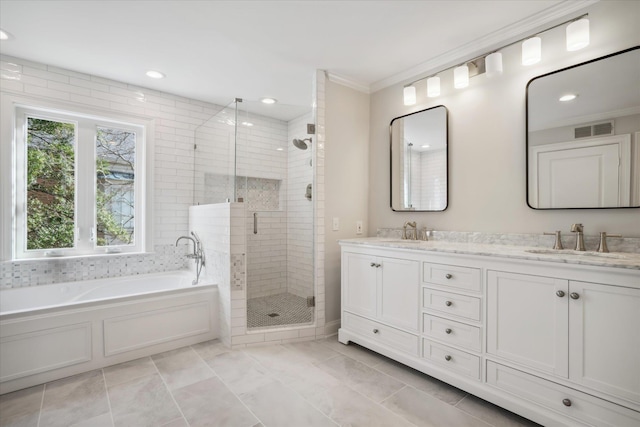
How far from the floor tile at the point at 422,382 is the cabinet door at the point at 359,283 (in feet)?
1.31

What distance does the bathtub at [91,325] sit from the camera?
6.88ft

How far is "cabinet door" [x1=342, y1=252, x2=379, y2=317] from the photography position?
2.55 m

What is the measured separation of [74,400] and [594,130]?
3.68 meters

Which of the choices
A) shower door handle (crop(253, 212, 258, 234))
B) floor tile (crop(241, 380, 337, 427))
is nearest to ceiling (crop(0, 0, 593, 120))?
shower door handle (crop(253, 212, 258, 234))

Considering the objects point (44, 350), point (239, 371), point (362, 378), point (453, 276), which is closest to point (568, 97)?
point (453, 276)

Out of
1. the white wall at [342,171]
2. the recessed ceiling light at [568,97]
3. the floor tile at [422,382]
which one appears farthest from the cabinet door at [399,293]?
the recessed ceiling light at [568,97]

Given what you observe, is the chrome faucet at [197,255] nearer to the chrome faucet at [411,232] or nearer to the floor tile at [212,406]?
the floor tile at [212,406]

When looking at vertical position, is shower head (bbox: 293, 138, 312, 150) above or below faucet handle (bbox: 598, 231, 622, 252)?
above

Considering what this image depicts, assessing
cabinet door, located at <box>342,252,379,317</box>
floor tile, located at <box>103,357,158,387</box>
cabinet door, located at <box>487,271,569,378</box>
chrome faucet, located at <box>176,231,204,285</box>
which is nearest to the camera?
cabinet door, located at <box>487,271,569,378</box>

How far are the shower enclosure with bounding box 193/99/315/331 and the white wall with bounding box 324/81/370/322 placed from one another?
0.60ft

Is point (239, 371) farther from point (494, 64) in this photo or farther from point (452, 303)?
point (494, 64)

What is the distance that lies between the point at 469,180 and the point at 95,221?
3.64 meters

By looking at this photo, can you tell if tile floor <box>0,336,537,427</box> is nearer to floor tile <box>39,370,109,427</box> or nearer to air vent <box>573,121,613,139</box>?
floor tile <box>39,370,109,427</box>

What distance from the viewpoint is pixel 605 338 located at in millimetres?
1449
